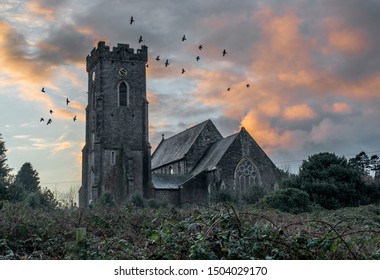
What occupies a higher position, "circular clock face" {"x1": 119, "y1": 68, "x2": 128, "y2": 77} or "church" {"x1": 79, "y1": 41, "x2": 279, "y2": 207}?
"circular clock face" {"x1": 119, "y1": 68, "x2": 128, "y2": 77}

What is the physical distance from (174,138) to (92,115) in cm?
1345

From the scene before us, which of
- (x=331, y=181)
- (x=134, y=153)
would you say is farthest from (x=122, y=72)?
(x=331, y=181)

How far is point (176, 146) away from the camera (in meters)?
65.4

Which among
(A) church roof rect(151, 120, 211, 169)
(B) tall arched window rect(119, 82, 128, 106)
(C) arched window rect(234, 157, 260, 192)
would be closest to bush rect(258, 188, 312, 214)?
(C) arched window rect(234, 157, 260, 192)

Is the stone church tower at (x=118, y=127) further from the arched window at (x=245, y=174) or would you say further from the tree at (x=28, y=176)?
the tree at (x=28, y=176)

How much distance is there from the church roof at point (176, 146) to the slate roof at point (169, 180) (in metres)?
3.75

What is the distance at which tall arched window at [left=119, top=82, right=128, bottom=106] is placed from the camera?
57.2m

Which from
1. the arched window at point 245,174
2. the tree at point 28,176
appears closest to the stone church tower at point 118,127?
the arched window at point 245,174

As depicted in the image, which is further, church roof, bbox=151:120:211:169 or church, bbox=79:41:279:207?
church roof, bbox=151:120:211:169

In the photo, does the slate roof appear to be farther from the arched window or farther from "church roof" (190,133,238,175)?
the arched window

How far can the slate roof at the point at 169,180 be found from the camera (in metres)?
55.0

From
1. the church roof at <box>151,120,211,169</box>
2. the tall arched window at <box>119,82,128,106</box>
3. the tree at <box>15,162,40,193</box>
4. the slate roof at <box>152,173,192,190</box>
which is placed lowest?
the slate roof at <box>152,173,192,190</box>
